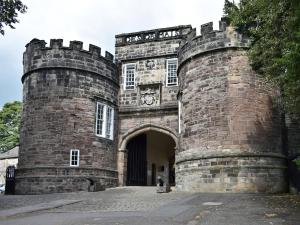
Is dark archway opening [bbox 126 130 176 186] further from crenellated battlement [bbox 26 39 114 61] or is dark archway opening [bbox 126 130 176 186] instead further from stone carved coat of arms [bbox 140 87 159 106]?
crenellated battlement [bbox 26 39 114 61]

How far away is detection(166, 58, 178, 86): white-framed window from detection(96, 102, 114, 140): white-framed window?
12.2ft

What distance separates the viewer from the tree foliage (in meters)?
10.6

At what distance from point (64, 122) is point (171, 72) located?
23.0ft

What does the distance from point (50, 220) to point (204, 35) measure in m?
12.0

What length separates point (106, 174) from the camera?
76.4ft

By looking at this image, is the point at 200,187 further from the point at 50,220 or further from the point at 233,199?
the point at 50,220

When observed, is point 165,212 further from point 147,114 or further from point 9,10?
point 147,114

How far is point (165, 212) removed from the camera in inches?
482

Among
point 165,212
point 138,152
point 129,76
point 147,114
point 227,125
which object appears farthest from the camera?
point 138,152

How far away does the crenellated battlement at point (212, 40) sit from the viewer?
1939cm

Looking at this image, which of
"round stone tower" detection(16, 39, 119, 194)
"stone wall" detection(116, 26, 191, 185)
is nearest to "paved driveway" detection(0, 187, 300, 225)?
"round stone tower" detection(16, 39, 119, 194)

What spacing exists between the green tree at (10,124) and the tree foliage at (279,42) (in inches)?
1348

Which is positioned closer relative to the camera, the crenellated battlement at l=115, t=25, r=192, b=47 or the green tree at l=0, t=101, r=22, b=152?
the crenellated battlement at l=115, t=25, r=192, b=47

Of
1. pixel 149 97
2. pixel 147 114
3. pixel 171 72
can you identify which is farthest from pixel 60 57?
pixel 171 72
